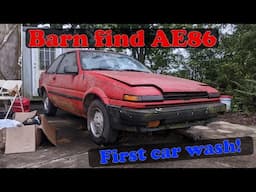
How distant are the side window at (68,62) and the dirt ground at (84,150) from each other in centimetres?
111

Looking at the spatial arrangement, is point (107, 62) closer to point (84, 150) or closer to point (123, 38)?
point (84, 150)

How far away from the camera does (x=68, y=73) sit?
14.6ft

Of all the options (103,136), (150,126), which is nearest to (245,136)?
(150,126)

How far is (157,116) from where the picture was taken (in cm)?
307

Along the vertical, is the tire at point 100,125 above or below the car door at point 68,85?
below

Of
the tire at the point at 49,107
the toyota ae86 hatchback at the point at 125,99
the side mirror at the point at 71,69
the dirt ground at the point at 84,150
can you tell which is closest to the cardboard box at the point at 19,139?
the dirt ground at the point at 84,150

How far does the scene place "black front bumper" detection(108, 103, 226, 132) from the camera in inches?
120

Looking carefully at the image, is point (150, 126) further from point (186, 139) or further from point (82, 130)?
point (82, 130)

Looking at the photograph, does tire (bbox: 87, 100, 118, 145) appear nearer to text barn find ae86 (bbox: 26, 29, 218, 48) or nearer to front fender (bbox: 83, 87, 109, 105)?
front fender (bbox: 83, 87, 109, 105)

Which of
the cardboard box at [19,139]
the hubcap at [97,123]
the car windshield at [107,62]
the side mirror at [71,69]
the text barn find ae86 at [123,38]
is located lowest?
the cardboard box at [19,139]

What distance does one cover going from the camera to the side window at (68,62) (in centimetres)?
457

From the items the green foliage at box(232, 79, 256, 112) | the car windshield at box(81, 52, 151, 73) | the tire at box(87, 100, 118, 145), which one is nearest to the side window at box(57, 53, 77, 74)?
the car windshield at box(81, 52, 151, 73)

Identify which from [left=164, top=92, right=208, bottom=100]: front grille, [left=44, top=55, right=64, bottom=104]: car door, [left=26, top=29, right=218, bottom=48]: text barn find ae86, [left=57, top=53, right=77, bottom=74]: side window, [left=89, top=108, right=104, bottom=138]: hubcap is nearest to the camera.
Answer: [left=164, top=92, right=208, bottom=100]: front grille

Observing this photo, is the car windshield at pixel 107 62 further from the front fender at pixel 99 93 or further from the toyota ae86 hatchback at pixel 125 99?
the front fender at pixel 99 93
